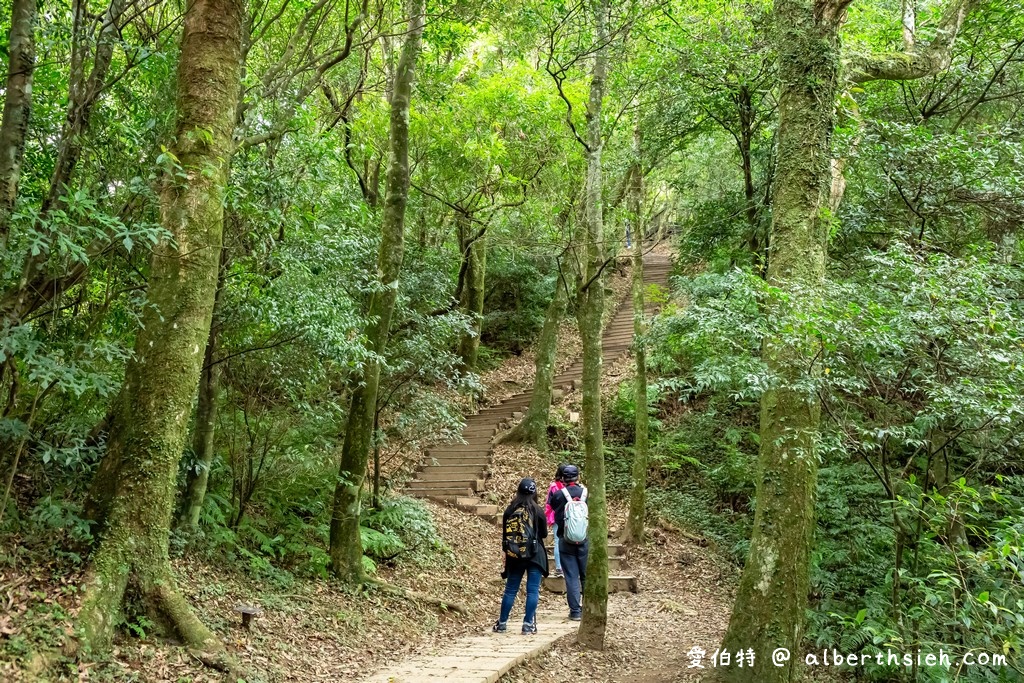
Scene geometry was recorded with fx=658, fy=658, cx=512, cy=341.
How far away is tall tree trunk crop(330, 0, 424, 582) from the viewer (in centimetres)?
820

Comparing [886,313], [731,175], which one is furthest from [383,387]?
[731,175]

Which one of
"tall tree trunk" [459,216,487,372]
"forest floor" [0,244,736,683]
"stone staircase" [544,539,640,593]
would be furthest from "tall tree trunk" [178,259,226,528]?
"tall tree trunk" [459,216,487,372]

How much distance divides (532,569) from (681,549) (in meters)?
6.21

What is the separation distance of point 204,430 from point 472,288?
518 inches

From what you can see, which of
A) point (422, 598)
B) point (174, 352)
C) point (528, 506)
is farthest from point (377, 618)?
point (174, 352)

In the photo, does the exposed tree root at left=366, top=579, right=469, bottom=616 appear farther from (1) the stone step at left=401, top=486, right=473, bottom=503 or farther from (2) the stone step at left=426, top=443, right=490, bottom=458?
(2) the stone step at left=426, top=443, right=490, bottom=458

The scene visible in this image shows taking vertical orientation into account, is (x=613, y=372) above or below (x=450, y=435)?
above

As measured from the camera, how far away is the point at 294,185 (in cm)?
682

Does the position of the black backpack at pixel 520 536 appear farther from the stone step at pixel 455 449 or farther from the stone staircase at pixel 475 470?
the stone step at pixel 455 449

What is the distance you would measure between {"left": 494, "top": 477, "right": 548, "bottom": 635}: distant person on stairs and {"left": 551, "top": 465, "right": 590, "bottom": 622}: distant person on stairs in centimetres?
63

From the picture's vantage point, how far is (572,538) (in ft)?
27.4

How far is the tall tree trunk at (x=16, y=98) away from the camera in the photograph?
4.51m

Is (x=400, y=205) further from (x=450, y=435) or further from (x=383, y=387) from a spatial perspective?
(x=450, y=435)

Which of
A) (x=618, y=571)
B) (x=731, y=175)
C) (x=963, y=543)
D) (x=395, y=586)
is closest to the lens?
(x=963, y=543)
